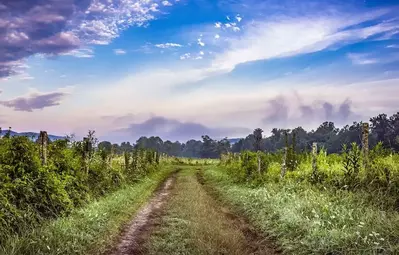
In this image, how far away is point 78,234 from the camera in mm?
9250

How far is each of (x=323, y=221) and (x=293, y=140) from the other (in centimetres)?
1338

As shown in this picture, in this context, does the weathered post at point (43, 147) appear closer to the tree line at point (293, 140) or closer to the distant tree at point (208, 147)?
the tree line at point (293, 140)

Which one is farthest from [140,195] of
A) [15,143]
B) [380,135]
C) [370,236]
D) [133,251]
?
[380,135]

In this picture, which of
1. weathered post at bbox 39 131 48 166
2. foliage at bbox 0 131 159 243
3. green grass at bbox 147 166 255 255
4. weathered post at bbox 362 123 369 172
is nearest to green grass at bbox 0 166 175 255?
foliage at bbox 0 131 159 243

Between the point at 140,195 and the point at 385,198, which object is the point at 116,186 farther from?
the point at 385,198

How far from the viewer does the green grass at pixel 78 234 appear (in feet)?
25.8

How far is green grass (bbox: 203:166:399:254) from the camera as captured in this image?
7.35 m

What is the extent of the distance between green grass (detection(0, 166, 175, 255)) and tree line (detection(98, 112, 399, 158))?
8839 mm

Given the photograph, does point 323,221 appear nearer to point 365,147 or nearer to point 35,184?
point 365,147

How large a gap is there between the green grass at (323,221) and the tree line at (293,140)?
3643 mm

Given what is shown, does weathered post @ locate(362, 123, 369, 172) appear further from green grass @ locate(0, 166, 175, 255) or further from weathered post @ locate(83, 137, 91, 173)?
weathered post @ locate(83, 137, 91, 173)

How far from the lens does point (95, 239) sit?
9492 mm

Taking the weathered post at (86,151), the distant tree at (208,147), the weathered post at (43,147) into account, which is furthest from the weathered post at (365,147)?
the distant tree at (208,147)

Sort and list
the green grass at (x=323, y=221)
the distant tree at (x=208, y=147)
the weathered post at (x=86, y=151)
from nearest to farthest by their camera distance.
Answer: the green grass at (x=323, y=221) < the weathered post at (x=86, y=151) < the distant tree at (x=208, y=147)
